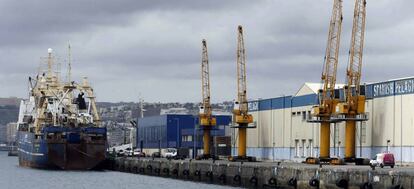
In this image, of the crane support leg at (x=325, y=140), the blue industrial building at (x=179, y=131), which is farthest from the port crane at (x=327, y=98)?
the blue industrial building at (x=179, y=131)

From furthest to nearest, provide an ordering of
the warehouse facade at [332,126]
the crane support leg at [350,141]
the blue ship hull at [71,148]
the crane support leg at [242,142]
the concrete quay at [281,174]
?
the crane support leg at [242,142]
the blue ship hull at [71,148]
the crane support leg at [350,141]
the warehouse facade at [332,126]
the concrete quay at [281,174]

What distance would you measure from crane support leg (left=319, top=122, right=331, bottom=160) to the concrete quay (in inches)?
285

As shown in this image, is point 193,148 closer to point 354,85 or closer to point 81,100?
point 81,100

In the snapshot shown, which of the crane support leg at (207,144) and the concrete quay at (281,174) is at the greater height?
the crane support leg at (207,144)

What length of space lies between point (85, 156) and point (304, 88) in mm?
28026

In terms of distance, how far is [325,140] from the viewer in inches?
3743

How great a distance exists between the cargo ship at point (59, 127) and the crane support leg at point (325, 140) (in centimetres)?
3182

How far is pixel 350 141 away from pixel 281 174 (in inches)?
738

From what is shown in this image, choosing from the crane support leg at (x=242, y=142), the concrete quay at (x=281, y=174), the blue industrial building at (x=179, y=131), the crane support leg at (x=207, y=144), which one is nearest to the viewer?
the concrete quay at (x=281, y=174)

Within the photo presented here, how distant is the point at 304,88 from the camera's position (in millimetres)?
112188

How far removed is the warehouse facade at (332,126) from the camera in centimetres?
8844

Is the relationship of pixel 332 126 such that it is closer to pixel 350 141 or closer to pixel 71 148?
pixel 350 141

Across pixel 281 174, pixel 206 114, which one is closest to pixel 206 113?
pixel 206 114

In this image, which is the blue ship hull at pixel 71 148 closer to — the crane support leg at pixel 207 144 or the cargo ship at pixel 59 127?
the cargo ship at pixel 59 127
